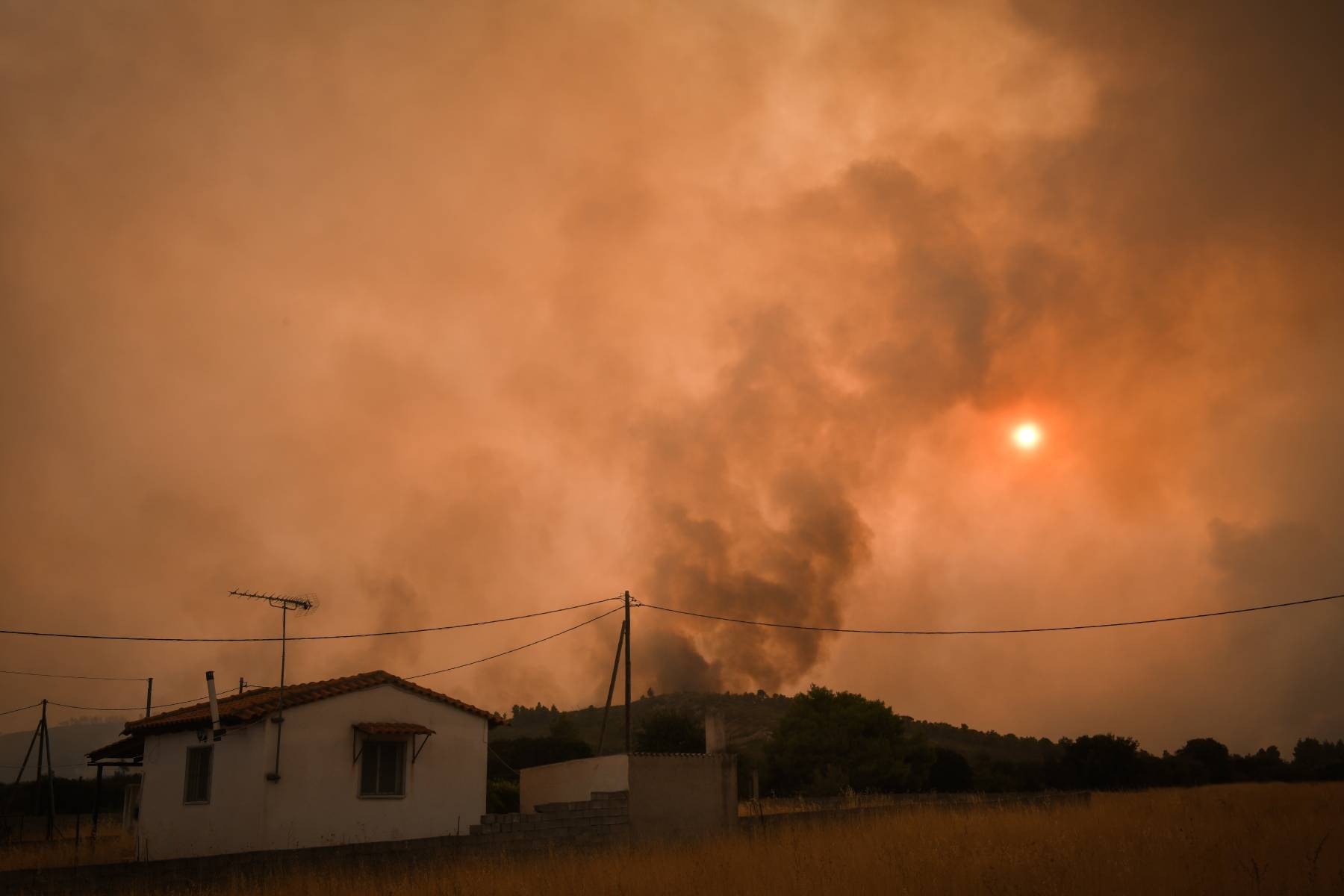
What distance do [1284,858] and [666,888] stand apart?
7.63 meters

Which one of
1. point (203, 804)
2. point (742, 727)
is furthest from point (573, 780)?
point (742, 727)

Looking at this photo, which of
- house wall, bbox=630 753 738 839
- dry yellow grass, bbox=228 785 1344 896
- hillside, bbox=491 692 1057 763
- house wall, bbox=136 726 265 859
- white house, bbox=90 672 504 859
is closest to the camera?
dry yellow grass, bbox=228 785 1344 896

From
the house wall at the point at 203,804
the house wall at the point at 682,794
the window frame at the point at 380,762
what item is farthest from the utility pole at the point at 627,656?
the house wall at the point at 203,804

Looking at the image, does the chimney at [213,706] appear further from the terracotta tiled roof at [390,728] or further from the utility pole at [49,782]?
the utility pole at [49,782]

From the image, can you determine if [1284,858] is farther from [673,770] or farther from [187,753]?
[187,753]

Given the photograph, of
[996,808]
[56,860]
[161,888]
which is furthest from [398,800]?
[996,808]

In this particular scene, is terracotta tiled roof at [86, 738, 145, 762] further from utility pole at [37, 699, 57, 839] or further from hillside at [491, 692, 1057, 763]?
hillside at [491, 692, 1057, 763]

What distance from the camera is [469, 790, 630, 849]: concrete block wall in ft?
55.3

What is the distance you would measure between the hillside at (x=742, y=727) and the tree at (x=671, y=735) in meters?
16.0

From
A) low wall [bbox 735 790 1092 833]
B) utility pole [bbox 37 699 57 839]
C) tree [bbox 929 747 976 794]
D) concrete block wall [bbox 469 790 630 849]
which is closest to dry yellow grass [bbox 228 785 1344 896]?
concrete block wall [bbox 469 790 630 849]

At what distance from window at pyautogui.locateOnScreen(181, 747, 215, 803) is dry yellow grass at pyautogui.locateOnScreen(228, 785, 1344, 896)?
10.8m

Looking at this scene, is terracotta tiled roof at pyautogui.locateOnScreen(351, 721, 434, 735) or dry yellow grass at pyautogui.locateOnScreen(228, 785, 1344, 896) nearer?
dry yellow grass at pyautogui.locateOnScreen(228, 785, 1344, 896)

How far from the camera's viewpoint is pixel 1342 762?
45.3 metres

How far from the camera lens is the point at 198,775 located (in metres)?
23.3
